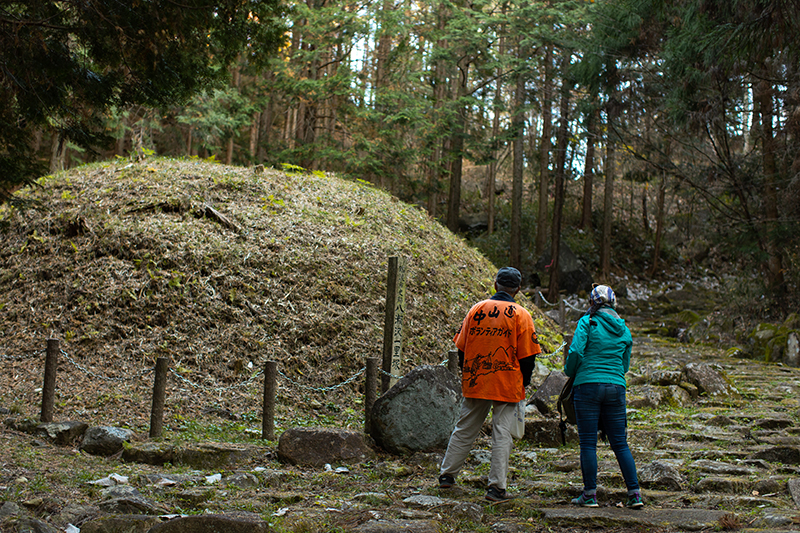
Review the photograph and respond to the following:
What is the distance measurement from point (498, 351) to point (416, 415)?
5.67ft

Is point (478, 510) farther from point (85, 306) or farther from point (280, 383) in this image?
point (85, 306)

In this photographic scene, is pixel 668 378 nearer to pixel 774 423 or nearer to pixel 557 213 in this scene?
pixel 774 423

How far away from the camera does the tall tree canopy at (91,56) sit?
4.94m

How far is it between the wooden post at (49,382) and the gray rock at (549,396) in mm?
5797

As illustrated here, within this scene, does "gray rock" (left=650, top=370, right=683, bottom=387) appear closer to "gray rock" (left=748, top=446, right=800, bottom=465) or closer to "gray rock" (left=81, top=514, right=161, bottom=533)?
"gray rock" (left=748, top=446, right=800, bottom=465)

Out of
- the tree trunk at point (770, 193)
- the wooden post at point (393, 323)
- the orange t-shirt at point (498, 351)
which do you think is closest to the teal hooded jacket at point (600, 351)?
the orange t-shirt at point (498, 351)

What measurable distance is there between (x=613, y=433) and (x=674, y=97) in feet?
40.3

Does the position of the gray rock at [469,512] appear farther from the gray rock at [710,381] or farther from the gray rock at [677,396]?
the gray rock at [710,381]

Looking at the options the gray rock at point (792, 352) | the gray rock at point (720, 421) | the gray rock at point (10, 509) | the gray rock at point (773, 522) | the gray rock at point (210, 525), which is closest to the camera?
the gray rock at point (210, 525)

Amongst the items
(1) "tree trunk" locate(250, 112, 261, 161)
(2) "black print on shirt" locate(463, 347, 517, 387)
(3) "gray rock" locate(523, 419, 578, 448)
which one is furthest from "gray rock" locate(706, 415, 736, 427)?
(1) "tree trunk" locate(250, 112, 261, 161)

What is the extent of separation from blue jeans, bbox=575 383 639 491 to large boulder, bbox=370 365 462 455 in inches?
73.0

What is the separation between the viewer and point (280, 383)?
27.1 ft

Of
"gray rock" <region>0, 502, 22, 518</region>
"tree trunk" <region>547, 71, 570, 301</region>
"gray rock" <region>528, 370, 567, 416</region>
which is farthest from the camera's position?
"tree trunk" <region>547, 71, 570, 301</region>

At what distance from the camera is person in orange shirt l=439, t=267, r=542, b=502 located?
173 inches
